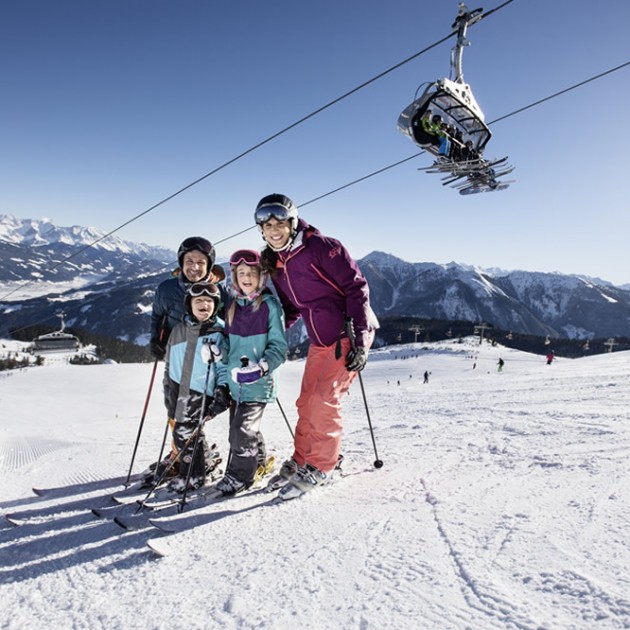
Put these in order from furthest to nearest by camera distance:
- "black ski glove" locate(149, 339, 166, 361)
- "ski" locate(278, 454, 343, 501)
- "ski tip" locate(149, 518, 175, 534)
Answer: "black ski glove" locate(149, 339, 166, 361)
"ski" locate(278, 454, 343, 501)
"ski tip" locate(149, 518, 175, 534)

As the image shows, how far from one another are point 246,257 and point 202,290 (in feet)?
1.59

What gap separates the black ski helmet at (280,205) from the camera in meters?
3.41

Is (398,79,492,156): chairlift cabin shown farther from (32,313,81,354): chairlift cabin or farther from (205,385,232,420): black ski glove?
(32,313,81,354): chairlift cabin

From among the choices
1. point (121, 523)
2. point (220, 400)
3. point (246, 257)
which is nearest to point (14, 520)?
point (121, 523)

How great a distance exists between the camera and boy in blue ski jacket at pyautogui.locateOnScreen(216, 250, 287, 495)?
3.19 m

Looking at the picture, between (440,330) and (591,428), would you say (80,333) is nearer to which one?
(440,330)

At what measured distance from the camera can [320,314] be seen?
3.45m

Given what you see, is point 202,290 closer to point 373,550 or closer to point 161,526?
point 161,526

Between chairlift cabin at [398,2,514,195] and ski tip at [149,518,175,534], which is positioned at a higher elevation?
chairlift cabin at [398,2,514,195]

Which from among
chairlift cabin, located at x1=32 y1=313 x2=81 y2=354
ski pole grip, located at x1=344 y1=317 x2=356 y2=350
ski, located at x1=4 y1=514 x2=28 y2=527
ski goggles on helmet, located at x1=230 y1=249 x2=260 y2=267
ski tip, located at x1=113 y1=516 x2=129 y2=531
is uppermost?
ski goggles on helmet, located at x1=230 y1=249 x2=260 y2=267

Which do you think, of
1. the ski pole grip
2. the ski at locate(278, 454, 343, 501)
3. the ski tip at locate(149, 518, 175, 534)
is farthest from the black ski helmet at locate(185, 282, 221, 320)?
the ski tip at locate(149, 518, 175, 534)

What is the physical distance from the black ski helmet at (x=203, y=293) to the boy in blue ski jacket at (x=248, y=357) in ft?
0.43

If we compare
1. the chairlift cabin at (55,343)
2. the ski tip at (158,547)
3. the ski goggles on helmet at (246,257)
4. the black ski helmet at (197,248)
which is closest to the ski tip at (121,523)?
the ski tip at (158,547)

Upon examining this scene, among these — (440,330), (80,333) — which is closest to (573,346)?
(440,330)
